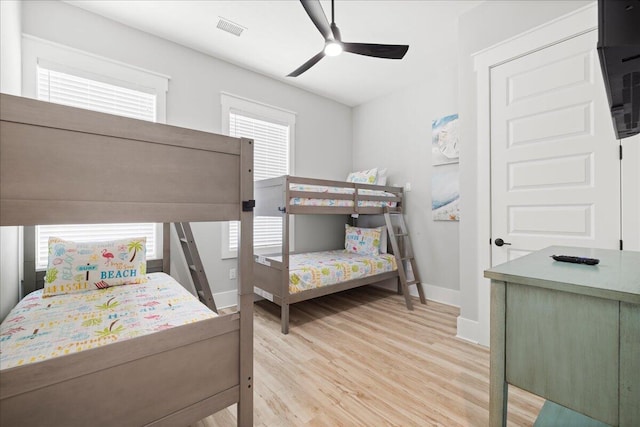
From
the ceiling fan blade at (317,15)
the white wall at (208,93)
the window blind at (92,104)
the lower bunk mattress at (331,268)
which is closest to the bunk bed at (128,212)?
the ceiling fan blade at (317,15)

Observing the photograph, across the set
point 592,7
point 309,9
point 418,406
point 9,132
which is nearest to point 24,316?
point 9,132

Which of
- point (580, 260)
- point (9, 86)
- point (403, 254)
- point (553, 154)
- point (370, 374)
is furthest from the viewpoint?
point (403, 254)

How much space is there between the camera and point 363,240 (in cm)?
388

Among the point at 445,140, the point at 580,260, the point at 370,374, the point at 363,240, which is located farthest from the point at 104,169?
the point at 445,140

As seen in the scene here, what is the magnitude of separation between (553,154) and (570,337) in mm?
1691

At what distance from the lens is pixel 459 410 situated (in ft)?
5.03

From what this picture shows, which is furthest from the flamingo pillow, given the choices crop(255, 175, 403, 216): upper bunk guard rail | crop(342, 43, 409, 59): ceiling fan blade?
crop(342, 43, 409, 59): ceiling fan blade

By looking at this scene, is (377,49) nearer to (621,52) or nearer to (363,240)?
(621,52)

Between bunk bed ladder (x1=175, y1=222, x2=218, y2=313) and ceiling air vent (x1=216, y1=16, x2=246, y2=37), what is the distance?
6.07 feet

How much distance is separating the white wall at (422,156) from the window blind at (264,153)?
4.65 feet

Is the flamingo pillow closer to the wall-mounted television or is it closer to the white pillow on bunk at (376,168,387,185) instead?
the wall-mounted television

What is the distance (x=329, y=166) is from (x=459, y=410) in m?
3.34

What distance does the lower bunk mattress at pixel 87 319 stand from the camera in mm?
1152

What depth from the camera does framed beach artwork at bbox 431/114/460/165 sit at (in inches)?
130
